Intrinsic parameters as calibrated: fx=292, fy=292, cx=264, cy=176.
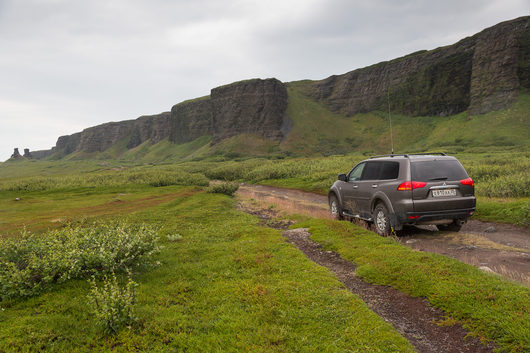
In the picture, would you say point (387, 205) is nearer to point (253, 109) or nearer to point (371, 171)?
point (371, 171)

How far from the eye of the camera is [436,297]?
5211mm

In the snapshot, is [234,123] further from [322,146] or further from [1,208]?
[1,208]

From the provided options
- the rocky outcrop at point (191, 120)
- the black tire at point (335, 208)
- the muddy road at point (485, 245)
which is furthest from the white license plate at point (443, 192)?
the rocky outcrop at point (191, 120)

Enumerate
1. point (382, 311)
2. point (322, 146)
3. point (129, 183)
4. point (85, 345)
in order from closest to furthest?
point (85, 345) → point (382, 311) → point (129, 183) → point (322, 146)

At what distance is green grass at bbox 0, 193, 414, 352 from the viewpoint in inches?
163

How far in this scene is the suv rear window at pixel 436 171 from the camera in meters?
8.80

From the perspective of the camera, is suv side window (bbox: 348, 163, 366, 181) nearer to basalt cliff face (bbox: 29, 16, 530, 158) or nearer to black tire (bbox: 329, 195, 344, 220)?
black tire (bbox: 329, 195, 344, 220)

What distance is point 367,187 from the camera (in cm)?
1055

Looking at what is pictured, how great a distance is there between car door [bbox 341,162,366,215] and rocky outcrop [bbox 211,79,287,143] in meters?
91.2

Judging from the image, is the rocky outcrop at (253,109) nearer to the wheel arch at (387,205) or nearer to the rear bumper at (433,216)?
the wheel arch at (387,205)

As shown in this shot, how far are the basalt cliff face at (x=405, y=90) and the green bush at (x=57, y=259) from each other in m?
91.1

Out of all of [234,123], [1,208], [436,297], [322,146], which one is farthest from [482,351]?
[234,123]

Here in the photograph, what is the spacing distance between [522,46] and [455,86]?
1643cm

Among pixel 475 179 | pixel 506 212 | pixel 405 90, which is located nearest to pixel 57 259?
pixel 506 212
